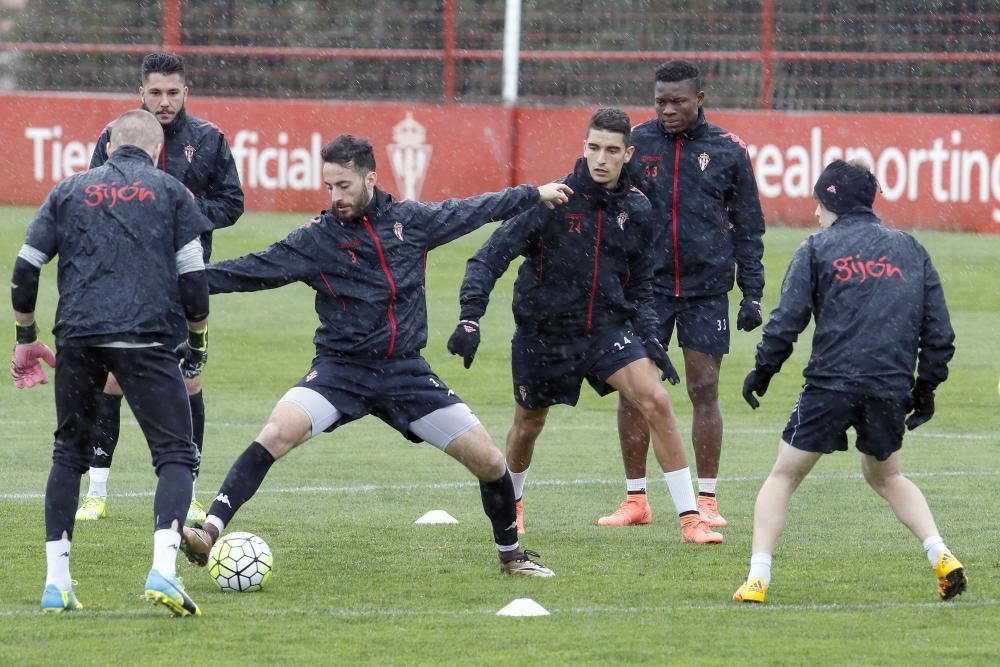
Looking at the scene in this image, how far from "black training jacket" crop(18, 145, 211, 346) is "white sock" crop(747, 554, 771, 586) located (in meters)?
2.48

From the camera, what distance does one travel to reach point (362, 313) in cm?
820

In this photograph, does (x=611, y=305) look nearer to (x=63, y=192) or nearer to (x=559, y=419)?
(x=63, y=192)

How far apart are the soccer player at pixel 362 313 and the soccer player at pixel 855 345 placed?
4.25 feet

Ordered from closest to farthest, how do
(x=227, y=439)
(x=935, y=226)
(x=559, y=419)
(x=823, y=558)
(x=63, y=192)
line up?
(x=63, y=192) → (x=823, y=558) → (x=227, y=439) → (x=559, y=419) → (x=935, y=226)

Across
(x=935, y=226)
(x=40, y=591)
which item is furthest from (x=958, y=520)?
(x=935, y=226)

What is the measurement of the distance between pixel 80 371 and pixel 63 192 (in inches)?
26.9

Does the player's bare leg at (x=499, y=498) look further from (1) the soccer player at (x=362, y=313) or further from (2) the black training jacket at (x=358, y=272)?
(2) the black training jacket at (x=358, y=272)

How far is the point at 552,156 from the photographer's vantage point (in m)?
24.1

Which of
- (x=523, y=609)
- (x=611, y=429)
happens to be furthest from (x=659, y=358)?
(x=611, y=429)

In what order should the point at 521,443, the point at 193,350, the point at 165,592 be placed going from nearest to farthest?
1. the point at 165,592
2. the point at 193,350
3. the point at 521,443

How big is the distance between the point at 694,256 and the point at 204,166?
2583 mm

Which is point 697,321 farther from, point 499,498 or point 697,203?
point 499,498

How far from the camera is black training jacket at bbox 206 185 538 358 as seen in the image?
26.8ft

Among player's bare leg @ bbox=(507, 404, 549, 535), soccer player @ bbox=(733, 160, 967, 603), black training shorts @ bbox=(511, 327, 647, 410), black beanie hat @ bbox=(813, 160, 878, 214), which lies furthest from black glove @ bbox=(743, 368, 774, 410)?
player's bare leg @ bbox=(507, 404, 549, 535)
